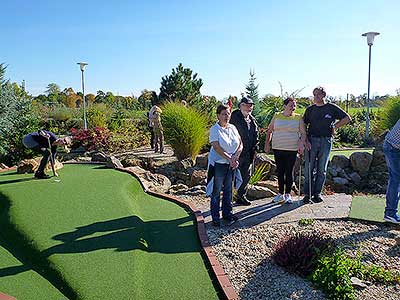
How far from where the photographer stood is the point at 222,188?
4.83 metres

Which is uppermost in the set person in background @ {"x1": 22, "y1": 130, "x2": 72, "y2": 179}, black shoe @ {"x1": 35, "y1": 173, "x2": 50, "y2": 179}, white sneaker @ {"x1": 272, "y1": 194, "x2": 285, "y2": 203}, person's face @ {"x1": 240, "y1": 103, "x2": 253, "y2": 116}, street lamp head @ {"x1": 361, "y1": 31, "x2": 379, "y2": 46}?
street lamp head @ {"x1": 361, "y1": 31, "x2": 379, "y2": 46}

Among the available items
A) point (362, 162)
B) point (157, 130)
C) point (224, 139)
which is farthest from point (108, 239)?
point (157, 130)

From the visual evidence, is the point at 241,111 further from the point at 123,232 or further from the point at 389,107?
the point at 389,107

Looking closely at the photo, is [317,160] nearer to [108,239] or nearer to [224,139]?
[224,139]

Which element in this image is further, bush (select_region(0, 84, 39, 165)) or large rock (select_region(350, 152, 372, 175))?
bush (select_region(0, 84, 39, 165))

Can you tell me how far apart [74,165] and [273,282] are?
5989 mm

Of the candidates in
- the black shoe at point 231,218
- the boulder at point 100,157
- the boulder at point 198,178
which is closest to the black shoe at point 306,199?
the black shoe at point 231,218

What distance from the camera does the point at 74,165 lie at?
834 centimetres

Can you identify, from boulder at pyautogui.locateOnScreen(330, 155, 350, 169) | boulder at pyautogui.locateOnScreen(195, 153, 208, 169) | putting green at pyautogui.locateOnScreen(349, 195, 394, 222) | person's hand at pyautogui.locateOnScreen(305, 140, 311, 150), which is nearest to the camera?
putting green at pyautogui.locateOnScreen(349, 195, 394, 222)

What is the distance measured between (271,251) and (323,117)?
215 cm

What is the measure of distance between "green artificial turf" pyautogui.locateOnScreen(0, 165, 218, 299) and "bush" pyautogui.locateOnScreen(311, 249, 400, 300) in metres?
0.90

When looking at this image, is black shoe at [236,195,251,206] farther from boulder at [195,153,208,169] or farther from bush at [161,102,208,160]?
bush at [161,102,208,160]

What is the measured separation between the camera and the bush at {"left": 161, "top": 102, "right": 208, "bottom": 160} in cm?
922

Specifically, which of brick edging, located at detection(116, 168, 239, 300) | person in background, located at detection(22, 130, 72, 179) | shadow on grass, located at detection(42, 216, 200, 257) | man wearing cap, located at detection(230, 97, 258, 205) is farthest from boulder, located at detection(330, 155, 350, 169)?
person in background, located at detection(22, 130, 72, 179)
